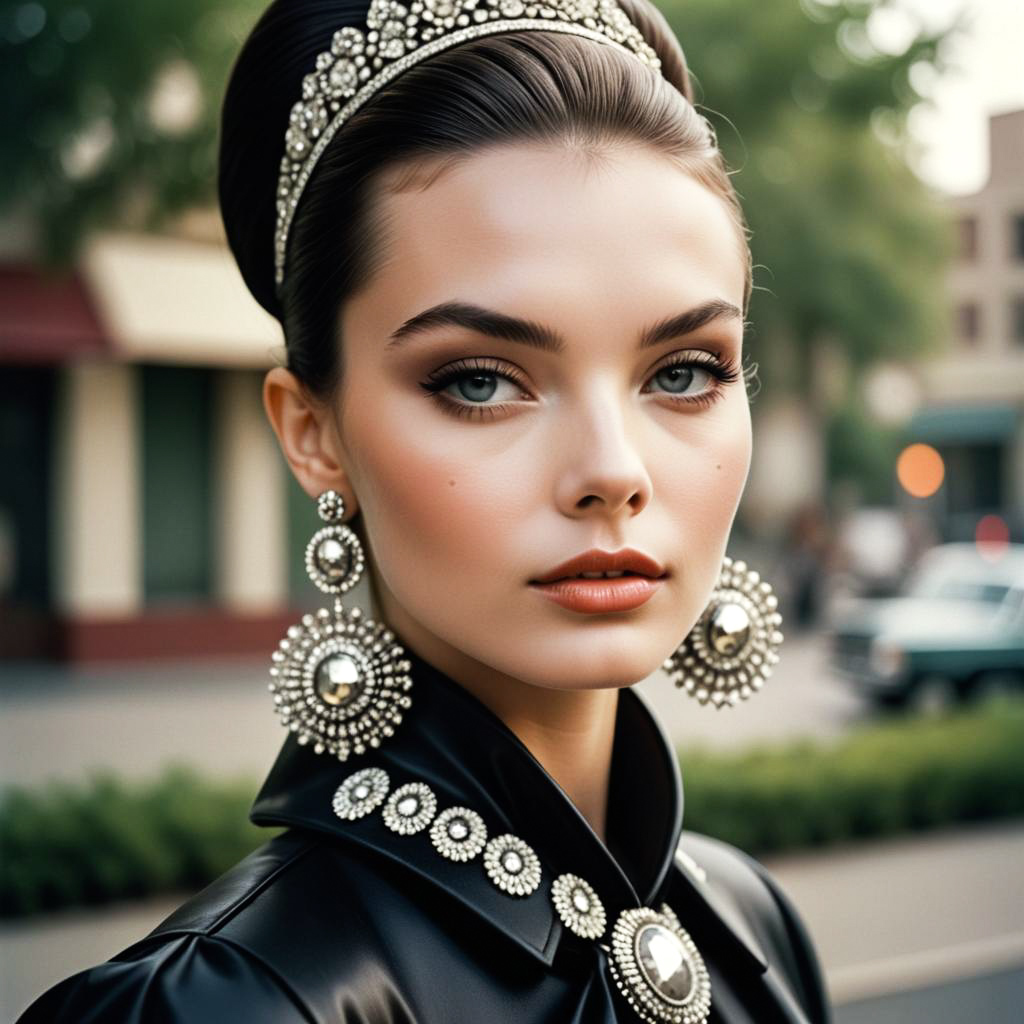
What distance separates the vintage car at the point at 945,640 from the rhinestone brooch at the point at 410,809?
9401 mm

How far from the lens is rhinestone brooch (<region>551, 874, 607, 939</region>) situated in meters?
1.18

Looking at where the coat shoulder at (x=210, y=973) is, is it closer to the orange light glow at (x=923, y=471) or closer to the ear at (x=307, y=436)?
the ear at (x=307, y=436)

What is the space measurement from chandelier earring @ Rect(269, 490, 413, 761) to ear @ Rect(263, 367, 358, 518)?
0.05 feet

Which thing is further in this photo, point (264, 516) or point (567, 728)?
point (264, 516)

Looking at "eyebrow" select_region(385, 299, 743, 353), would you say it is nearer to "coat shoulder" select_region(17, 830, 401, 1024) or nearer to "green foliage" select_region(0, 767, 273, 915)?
"coat shoulder" select_region(17, 830, 401, 1024)

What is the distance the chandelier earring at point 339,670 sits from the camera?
4.11ft

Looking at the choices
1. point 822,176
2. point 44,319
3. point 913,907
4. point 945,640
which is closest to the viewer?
point 913,907

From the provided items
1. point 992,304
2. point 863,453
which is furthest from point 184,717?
point 863,453

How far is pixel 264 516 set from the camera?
12.7 meters

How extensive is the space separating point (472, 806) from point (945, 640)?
9509 mm

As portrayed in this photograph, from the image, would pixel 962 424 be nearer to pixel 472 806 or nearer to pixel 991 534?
pixel 991 534

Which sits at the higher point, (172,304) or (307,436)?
(307,436)

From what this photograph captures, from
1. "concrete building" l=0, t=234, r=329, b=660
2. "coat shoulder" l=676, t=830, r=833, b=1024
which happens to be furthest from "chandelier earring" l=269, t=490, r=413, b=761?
"concrete building" l=0, t=234, r=329, b=660

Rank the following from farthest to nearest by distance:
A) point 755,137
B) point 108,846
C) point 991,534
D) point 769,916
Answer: point 991,534, point 755,137, point 108,846, point 769,916
